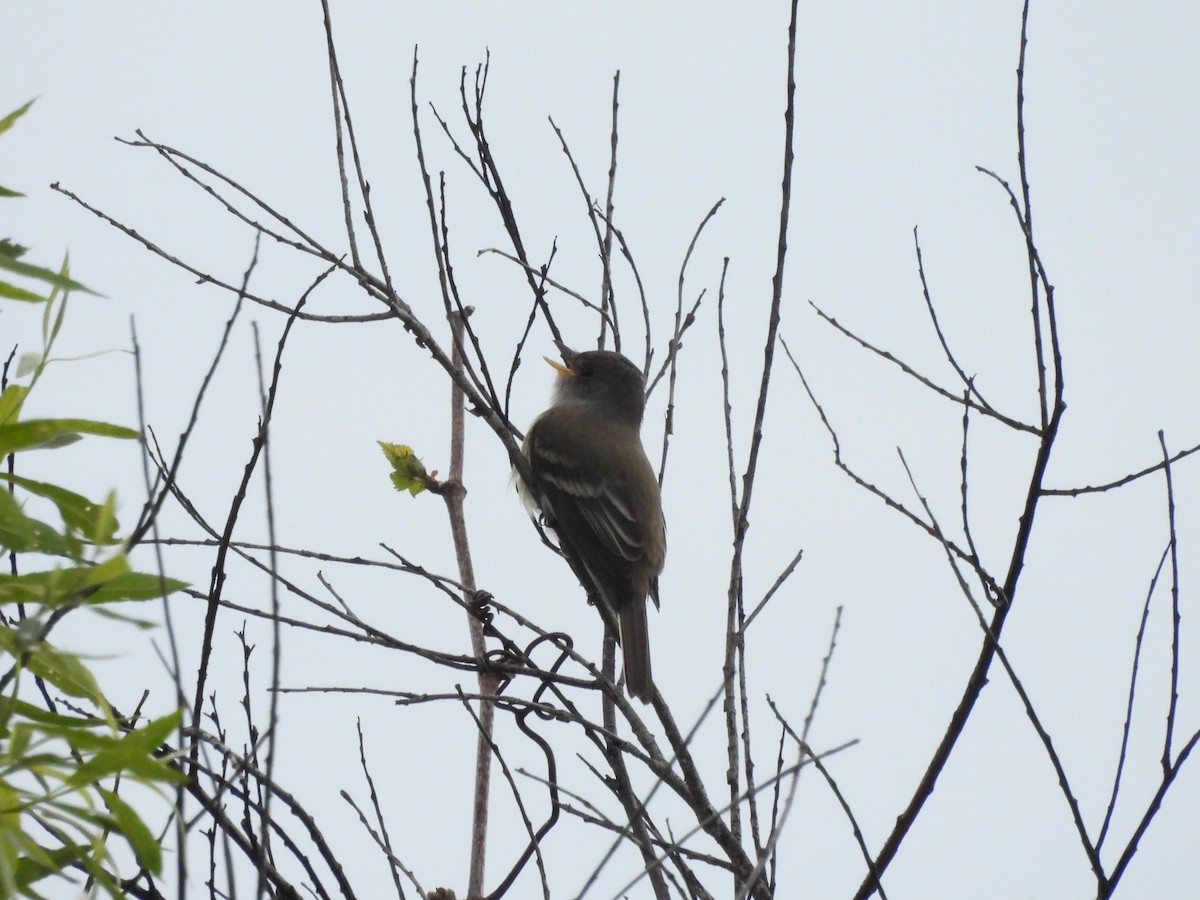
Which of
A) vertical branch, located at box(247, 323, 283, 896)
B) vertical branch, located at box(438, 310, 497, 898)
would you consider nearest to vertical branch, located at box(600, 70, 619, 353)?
vertical branch, located at box(438, 310, 497, 898)

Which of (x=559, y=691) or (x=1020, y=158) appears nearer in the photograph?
(x=1020, y=158)

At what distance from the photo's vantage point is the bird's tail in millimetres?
5309

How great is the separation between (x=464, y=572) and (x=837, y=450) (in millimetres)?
1346

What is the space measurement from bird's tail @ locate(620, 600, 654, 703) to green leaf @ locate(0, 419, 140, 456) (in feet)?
10.4

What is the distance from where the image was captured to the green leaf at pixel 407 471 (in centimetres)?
509

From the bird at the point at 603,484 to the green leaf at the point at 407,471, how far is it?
1236mm

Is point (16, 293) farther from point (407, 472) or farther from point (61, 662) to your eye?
point (407, 472)

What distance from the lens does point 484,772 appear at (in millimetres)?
3961

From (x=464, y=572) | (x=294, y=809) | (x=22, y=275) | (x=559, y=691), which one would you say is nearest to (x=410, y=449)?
(x=464, y=572)

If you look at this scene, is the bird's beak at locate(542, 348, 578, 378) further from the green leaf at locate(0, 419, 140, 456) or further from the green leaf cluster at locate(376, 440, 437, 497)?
the green leaf at locate(0, 419, 140, 456)

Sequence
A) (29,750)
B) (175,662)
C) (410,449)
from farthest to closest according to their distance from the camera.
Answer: (410,449) < (175,662) < (29,750)

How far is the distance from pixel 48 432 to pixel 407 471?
3199 millimetres

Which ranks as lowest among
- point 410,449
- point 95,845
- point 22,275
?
point 95,845

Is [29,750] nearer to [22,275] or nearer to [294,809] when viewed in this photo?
[22,275]
